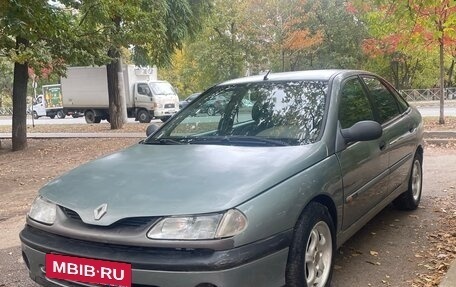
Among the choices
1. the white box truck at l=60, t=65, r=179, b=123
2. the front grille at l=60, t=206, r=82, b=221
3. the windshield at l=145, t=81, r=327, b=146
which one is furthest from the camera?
the white box truck at l=60, t=65, r=179, b=123

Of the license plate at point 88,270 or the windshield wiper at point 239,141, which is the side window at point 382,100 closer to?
the windshield wiper at point 239,141

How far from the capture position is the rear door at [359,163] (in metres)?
3.50

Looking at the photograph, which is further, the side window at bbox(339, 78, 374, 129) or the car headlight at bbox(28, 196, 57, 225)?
the side window at bbox(339, 78, 374, 129)

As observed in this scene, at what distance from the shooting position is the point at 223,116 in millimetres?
3998

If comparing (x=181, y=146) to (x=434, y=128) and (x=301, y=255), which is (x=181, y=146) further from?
(x=434, y=128)

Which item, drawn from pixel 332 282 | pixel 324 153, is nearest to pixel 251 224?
pixel 324 153

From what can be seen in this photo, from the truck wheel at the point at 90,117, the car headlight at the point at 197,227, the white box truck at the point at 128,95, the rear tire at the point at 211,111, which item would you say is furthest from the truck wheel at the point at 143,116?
the car headlight at the point at 197,227

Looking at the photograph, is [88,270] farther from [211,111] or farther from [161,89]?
[161,89]

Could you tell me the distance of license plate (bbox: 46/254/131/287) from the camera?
2.47 m

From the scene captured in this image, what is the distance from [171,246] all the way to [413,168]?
3582 millimetres

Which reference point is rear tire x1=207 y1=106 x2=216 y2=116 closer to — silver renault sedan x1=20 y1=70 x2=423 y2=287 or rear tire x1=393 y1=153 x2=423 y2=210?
silver renault sedan x1=20 y1=70 x2=423 y2=287

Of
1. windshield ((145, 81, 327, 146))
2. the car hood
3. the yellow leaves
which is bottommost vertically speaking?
the car hood

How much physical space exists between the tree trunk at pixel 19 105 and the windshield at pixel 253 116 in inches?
383

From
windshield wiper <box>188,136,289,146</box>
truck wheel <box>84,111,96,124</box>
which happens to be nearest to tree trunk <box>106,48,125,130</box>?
truck wheel <box>84,111,96,124</box>
